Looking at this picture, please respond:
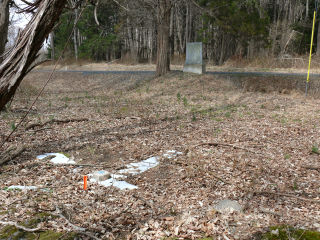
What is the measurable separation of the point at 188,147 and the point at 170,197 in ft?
7.85

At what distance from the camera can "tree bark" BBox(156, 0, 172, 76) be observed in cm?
1766

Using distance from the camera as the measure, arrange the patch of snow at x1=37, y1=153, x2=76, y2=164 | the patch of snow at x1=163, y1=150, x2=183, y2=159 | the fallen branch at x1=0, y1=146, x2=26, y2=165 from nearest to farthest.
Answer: the fallen branch at x1=0, y1=146, x2=26, y2=165 → the patch of snow at x1=37, y1=153, x2=76, y2=164 → the patch of snow at x1=163, y1=150, x2=183, y2=159

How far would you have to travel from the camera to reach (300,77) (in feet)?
48.5

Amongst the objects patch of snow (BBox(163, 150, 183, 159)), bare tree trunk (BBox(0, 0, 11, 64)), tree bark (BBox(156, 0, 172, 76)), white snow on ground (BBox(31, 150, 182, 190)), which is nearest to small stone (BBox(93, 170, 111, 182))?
white snow on ground (BBox(31, 150, 182, 190))

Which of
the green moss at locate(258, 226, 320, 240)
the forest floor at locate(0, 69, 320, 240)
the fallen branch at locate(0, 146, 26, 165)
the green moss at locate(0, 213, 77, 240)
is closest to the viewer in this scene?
the green moss at locate(258, 226, 320, 240)

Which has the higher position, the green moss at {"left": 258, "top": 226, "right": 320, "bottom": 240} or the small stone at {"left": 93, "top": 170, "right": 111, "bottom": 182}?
the green moss at {"left": 258, "top": 226, "right": 320, "bottom": 240}

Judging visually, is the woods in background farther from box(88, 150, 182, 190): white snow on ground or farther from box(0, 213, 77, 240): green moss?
box(0, 213, 77, 240): green moss

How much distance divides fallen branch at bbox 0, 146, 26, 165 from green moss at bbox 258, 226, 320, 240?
16.1 feet

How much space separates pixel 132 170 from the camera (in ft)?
20.1

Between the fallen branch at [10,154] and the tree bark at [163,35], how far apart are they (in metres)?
12.4

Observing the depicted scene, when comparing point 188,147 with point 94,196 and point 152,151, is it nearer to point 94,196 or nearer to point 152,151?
point 152,151

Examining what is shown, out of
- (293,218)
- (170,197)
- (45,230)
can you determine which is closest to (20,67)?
(45,230)

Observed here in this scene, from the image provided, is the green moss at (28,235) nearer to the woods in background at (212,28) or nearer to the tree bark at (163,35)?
the woods in background at (212,28)

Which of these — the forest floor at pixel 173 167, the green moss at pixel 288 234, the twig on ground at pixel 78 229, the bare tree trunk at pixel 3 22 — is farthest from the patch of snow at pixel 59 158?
the green moss at pixel 288 234
